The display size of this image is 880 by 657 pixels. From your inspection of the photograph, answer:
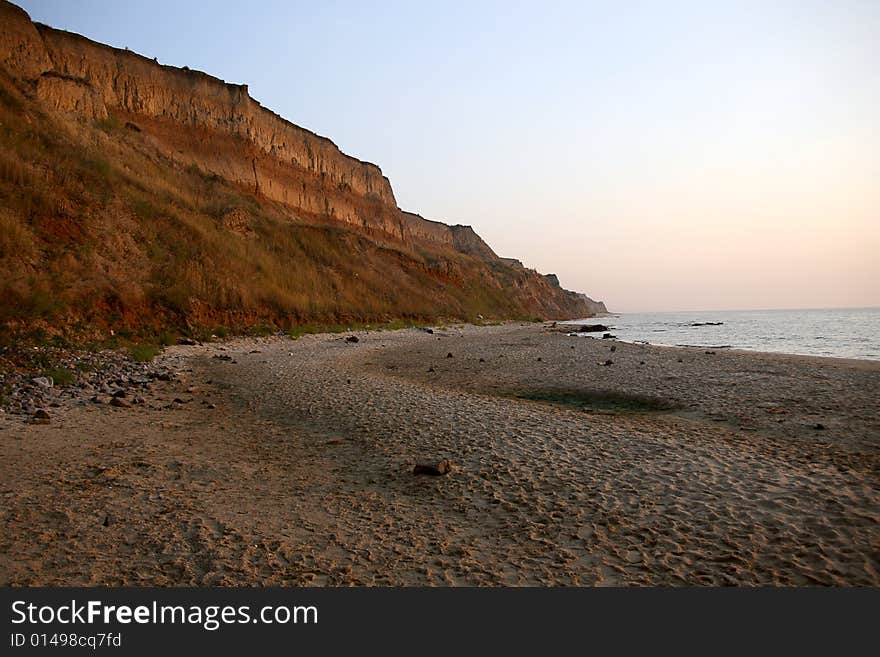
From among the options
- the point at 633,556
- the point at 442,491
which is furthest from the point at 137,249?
the point at 633,556

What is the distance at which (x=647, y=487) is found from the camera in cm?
509

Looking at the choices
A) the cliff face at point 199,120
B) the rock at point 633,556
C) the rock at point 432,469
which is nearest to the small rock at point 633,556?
the rock at point 633,556

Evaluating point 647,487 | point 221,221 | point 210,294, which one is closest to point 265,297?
point 210,294

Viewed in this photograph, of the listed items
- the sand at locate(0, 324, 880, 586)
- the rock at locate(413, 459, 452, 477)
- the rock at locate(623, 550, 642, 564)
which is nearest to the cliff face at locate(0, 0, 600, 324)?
the sand at locate(0, 324, 880, 586)

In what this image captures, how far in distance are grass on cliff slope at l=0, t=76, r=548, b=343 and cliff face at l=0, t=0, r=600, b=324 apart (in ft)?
9.16

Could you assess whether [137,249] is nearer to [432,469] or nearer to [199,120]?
[432,469]

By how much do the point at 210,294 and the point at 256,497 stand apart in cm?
1832

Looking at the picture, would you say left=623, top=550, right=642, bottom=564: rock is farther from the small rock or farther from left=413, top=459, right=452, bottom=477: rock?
left=413, top=459, right=452, bottom=477: rock

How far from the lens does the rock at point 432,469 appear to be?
5453 millimetres

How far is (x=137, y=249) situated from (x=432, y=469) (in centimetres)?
1902

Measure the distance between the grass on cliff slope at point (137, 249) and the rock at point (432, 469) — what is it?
1130cm

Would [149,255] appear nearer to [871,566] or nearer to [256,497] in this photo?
[256,497]

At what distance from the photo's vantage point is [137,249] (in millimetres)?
19469

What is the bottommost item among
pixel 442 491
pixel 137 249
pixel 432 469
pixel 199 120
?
pixel 442 491
